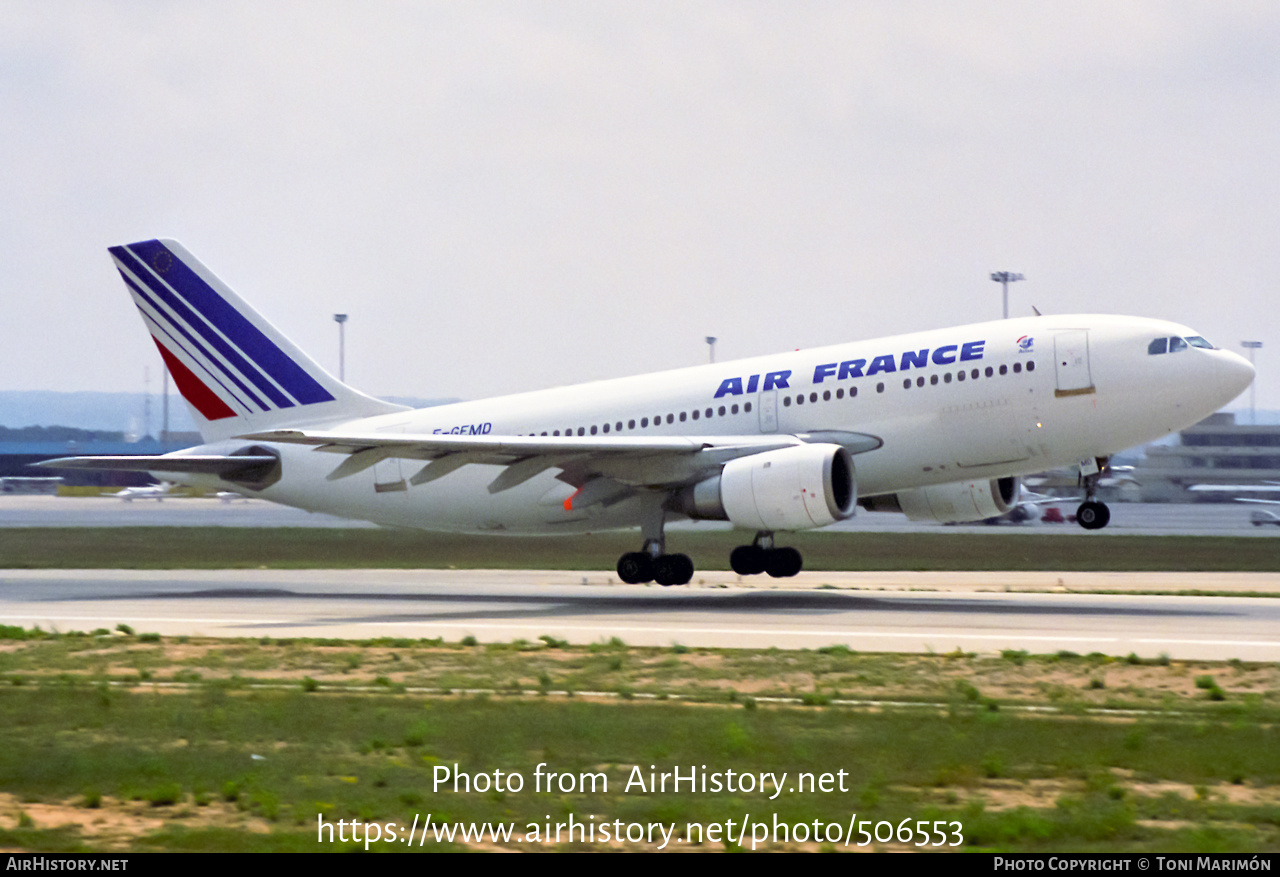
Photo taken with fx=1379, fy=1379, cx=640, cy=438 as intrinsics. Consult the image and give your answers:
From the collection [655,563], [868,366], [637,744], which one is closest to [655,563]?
[655,563]

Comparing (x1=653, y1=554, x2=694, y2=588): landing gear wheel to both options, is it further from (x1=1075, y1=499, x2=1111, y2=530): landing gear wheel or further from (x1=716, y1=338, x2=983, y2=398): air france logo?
(x1=1075, y1=499, x2=1111, y2=530): landing gear wheel

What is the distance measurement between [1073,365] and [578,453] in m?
9.74

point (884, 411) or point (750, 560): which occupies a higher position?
point (884, 411)

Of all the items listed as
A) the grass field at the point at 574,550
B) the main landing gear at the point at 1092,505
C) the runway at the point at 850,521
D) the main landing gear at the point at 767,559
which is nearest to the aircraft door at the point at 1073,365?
the main landing gear at the point at 1092,505

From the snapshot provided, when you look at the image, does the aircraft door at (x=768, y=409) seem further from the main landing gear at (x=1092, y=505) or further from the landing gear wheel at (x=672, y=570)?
the main landing gear at (x=1092, y=505)

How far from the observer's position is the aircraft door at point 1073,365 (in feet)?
85.5

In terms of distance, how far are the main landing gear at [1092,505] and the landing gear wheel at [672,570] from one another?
8.10 metres

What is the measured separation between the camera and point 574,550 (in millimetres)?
44625

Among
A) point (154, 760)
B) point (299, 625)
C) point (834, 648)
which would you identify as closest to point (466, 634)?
point (299, 625)

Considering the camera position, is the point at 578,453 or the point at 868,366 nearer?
the point at 578,453

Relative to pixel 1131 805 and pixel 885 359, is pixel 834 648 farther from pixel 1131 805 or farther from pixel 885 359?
pixel 885 359

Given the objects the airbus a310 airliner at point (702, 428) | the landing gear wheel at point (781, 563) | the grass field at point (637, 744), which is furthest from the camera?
the landing gear wheel at point (781, 563)

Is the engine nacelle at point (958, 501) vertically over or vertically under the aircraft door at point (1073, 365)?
under

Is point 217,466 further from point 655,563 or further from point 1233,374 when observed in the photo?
point 1233,374
